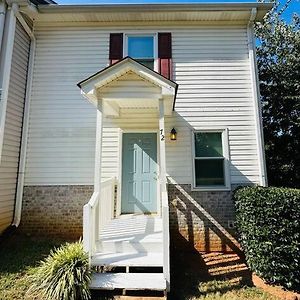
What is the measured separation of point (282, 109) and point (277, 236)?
280 inches

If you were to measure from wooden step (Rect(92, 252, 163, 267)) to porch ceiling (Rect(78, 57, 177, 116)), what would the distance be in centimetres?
291

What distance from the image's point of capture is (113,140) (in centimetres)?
685

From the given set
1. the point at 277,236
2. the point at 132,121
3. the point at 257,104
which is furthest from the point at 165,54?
the point at 277,236

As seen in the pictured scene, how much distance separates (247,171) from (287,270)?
280 cm

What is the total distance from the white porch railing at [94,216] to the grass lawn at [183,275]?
1171mm

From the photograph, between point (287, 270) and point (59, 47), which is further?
point (59, 47)

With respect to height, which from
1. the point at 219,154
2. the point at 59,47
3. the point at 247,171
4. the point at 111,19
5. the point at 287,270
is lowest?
the point at 287,270

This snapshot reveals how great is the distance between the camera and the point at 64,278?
3.73m

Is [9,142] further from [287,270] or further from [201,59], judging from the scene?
[287,270]

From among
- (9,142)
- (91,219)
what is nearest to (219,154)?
(91,219)

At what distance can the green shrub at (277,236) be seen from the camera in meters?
4.14

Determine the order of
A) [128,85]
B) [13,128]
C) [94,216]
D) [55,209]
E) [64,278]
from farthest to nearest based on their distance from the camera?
[55,209] → [13,128] → [128,85] → [94,216] → [64,278]

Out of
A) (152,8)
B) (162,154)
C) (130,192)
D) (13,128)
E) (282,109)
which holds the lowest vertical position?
(130,192)

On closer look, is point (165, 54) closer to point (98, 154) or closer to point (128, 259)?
point (98, 154)
